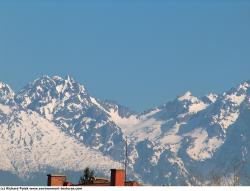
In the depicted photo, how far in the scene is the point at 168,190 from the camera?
72.2 m

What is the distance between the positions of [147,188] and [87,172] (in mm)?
105091

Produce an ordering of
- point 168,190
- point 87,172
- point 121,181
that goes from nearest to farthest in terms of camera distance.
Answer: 1. point 168,190
2. point 121,181
3. point 87,172

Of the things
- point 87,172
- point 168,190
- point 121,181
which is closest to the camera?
point 168,190

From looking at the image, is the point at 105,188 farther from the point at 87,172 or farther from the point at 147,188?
the point at 87,172

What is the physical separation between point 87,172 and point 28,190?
104 m

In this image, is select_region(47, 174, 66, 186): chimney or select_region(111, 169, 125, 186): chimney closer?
select_region(111, 169, 125, 186): chimney

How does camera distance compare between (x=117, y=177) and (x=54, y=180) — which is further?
(x=54, y=180)

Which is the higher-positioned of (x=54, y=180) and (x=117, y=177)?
(x=54, y=180)

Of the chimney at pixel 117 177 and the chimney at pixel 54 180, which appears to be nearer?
the chimney at pixel 117 177

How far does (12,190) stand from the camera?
73688 mm

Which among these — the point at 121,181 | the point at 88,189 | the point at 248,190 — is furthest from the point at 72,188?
the point at 121,181

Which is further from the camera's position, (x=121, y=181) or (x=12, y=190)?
(x=121, y=181)

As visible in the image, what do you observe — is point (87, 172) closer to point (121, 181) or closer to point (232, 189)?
point (121, 181)

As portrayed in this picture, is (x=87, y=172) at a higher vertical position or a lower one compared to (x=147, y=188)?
higher
